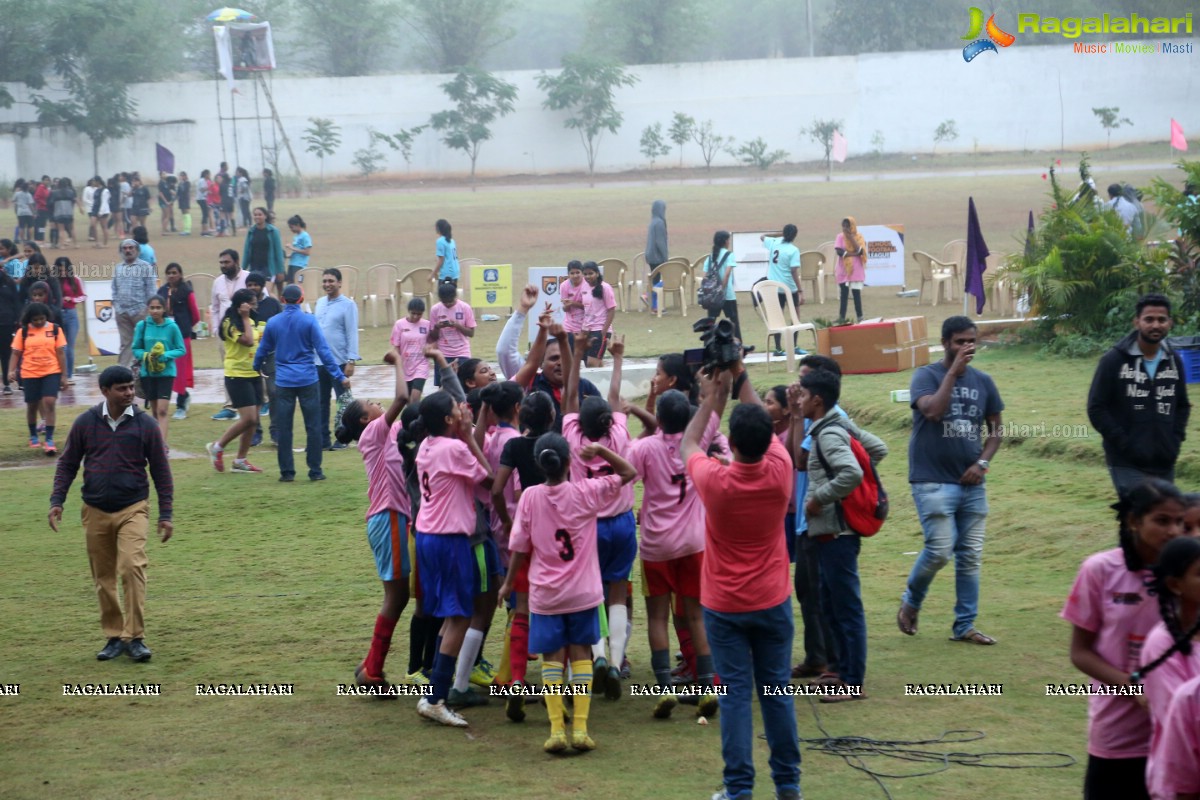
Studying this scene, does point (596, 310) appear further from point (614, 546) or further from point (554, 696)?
point (554, 696)

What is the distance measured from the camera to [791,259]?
1909 cm

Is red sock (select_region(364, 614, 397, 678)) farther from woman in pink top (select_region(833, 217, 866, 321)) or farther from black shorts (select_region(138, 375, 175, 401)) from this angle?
woman in pink top (select_region(833, 217, 866, 321))

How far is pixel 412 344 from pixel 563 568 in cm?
759

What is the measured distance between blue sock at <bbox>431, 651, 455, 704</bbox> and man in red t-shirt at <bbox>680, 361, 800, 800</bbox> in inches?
62.5

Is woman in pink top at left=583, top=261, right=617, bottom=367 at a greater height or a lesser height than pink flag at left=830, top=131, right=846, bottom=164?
lesser

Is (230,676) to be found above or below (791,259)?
below

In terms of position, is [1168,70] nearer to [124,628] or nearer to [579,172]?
[579,172]

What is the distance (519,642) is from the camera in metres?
6.17

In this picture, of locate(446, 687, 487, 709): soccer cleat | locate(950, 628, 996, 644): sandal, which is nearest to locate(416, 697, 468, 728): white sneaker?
locate(446, 687, 487, 709): soccer cleat

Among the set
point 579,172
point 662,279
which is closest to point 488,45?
point 579,172

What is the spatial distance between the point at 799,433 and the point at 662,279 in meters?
17.3

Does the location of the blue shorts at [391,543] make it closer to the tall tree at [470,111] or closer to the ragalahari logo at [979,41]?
the ragalahari logo at [979,41]

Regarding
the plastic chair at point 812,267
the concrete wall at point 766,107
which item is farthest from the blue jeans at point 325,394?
the concrete wall at point 766,107

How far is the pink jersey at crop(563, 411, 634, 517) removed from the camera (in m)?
6.11
